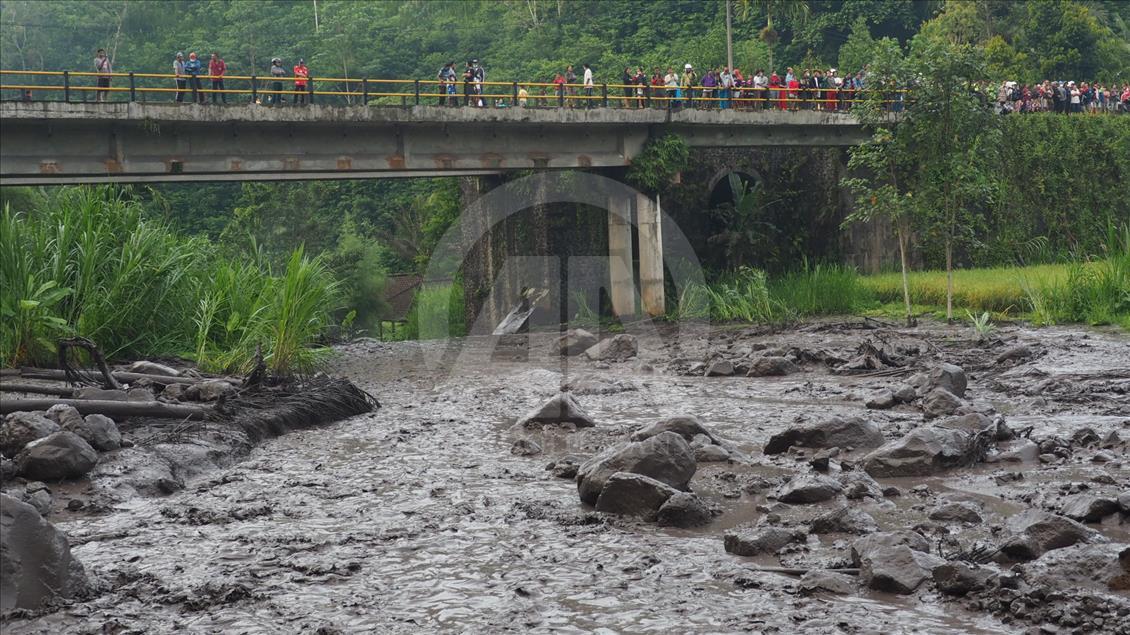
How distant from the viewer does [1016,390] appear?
16.3 meters

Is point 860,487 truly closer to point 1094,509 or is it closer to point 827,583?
point 1094,509

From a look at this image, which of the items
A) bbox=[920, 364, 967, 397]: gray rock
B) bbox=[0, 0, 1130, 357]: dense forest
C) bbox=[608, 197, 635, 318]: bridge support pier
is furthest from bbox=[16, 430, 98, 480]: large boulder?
bbox=[0, 0, 1130, 357]: dense forest

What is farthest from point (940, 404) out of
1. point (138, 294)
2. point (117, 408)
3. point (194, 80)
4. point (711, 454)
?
point (194, 80)

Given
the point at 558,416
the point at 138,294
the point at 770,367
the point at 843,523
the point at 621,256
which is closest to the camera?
the point at 843,523

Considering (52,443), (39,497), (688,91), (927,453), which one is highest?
(688,91)

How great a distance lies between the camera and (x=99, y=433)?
12094 millimetres

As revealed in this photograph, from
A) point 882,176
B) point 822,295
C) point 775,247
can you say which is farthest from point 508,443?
point 775,247

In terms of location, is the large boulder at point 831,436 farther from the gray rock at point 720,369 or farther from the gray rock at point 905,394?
the gray rock at point 720,369

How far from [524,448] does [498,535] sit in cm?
382

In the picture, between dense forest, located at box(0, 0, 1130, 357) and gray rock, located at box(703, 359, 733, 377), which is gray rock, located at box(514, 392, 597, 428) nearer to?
gray rock, located at box(703, 359, 733, 377)

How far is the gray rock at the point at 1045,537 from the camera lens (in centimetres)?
795

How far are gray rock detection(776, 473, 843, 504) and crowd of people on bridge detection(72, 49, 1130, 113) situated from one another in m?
15.7

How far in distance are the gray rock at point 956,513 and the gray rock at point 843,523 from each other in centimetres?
53

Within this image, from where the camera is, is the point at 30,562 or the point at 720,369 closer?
the point at 30,562
